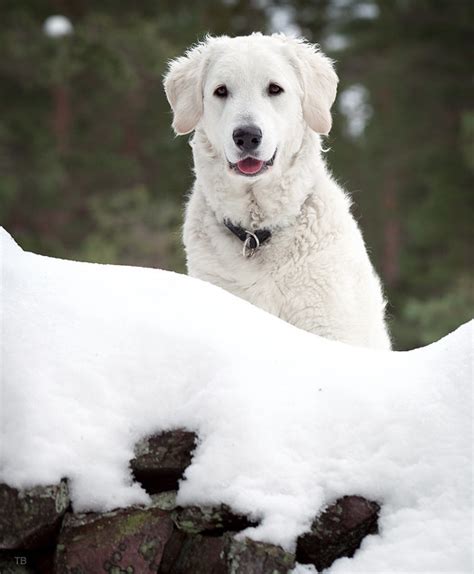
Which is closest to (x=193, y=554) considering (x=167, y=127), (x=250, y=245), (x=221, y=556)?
(x=221, y=556)

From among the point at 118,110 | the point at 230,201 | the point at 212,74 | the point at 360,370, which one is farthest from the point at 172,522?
the point at 118,110

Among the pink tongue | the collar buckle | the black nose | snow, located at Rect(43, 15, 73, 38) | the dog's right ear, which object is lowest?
the collar buckle

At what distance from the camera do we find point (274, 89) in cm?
406

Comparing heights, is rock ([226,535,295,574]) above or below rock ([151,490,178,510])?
below

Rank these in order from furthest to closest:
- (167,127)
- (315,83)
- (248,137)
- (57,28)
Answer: (167,127) → (57,28) → (315,83) → (248,137)

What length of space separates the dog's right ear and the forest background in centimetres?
916

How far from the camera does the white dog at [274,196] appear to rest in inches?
153

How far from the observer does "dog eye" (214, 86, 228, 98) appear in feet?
13.6

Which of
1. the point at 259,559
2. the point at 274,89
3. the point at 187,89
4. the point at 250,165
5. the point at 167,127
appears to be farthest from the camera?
the point at 167,127

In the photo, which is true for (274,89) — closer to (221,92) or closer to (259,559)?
(221,92)

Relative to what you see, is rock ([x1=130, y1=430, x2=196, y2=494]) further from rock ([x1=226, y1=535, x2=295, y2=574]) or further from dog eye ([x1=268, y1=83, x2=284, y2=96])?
dog eye ([x1=268, y1=83, x2=284, y2=96])

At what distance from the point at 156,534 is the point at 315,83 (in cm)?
274

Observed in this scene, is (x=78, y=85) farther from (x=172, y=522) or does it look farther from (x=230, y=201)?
(x=172, y=522)

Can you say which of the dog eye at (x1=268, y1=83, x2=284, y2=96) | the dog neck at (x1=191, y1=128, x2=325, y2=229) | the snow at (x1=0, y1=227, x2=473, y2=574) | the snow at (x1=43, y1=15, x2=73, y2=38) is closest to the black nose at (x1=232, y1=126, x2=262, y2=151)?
the dog neck at (x1=191, y1=128, x2=325, y2=229)
